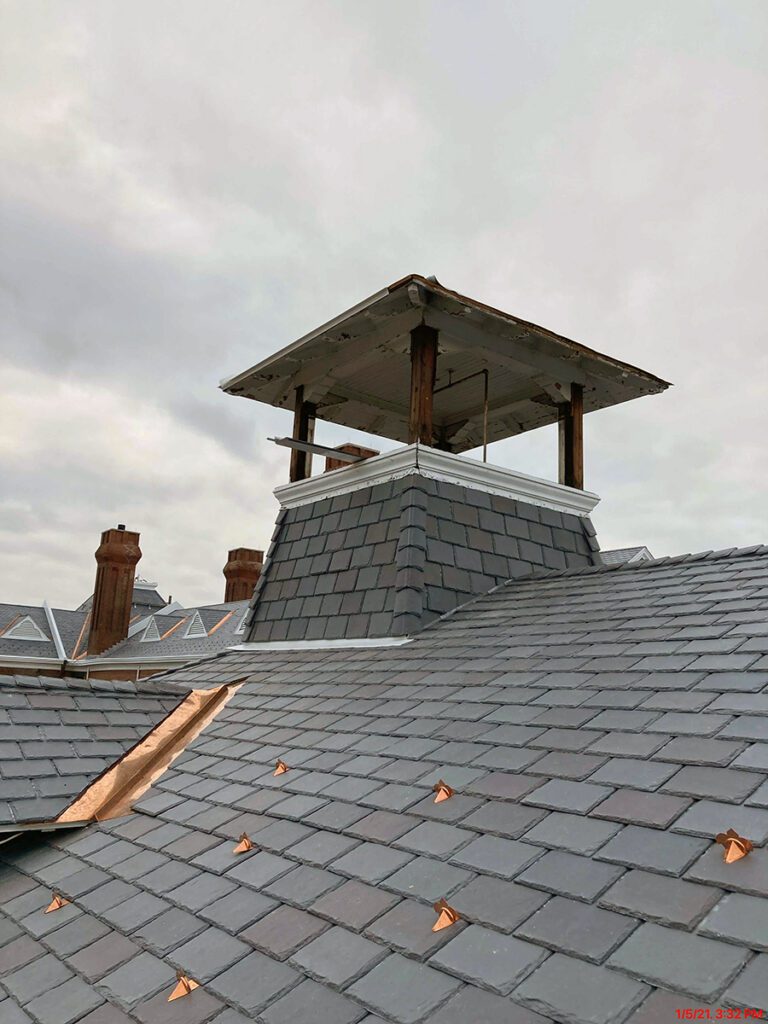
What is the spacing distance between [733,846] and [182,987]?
1.65 meters

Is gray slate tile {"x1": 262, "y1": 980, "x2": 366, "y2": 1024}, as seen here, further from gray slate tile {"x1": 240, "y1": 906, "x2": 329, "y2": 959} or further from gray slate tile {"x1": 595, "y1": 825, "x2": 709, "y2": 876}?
gray slate tile {"x1": 595, "y1": 825, "x2": 709, "y2": 876}

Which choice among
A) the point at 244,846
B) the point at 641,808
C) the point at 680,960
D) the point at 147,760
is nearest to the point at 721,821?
the point at 641,808

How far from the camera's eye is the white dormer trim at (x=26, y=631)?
25641 mm

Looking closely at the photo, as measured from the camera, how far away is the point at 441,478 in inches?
259

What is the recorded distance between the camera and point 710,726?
2.71m

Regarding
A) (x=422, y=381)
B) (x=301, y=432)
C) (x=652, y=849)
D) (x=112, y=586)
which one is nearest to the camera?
(x=652, y=849)

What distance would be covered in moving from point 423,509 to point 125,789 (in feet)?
10.6

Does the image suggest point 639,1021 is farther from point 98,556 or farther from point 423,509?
point 98,556

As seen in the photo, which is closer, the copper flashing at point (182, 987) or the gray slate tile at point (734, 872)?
the gray slate tile at point (734, 872)

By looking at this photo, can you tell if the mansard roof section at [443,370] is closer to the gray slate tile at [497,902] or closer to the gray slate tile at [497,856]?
the gray slate tile at [497,856]

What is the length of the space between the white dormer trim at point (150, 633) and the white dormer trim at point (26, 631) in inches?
158

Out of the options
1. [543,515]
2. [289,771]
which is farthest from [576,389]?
[289,771]

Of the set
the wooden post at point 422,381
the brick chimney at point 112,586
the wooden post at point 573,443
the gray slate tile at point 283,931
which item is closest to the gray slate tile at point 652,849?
the gray slate tile at point 283,931

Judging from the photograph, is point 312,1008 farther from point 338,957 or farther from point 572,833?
point 572,833
